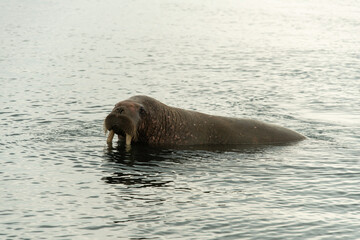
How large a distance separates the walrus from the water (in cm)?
42

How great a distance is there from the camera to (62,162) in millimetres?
14883

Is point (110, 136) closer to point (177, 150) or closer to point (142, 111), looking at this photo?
point (142, 111)

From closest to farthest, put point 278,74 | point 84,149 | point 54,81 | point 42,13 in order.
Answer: point 84,149 → point 54,81 → point 278,74 → point 42,13

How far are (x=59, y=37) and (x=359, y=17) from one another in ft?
80.8

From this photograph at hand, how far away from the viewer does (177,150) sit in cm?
1593

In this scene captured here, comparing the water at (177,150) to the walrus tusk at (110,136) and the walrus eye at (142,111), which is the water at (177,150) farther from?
the walrus eye at (142,111)

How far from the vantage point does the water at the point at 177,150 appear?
11.6 m

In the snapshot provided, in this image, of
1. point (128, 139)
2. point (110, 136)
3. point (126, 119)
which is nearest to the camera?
point (126, 119)

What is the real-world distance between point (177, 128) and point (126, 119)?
1.32 meters

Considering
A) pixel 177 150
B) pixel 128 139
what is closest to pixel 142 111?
pixel 128 139

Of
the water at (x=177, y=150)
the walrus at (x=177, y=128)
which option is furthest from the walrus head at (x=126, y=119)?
the water at (x=177, y=150)

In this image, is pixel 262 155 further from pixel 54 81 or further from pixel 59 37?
pixel 59 37

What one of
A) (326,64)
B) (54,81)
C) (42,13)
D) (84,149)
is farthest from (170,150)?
(42,13)

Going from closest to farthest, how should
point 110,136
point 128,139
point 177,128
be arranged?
point 128,139 → point 110,136 → point 177,128
